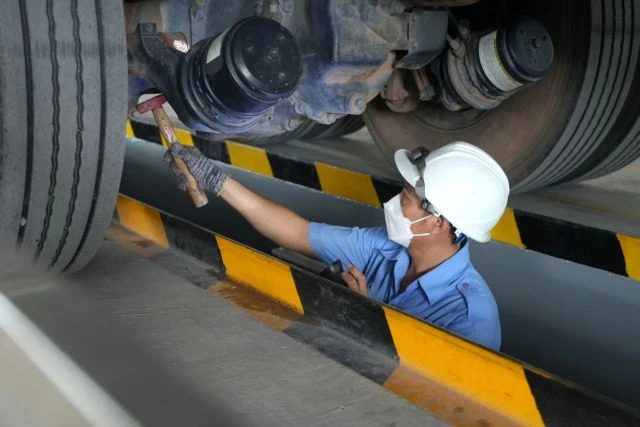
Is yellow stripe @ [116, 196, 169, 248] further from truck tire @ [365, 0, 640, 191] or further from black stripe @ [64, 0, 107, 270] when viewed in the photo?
truck tire @ [365, 0, 640, 191]

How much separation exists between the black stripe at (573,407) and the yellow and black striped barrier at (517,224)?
1.33 m

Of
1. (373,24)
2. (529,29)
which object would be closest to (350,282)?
(373,24)

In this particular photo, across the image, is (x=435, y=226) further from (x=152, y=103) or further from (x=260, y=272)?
(x=152, y=103)

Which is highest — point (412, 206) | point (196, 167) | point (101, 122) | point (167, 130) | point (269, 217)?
point (101, 122)

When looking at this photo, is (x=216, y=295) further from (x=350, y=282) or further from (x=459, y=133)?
(x=459, y=133)

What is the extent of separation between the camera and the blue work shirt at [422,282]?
2.18m

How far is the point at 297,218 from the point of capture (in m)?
2.62

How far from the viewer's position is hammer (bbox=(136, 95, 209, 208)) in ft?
7.11

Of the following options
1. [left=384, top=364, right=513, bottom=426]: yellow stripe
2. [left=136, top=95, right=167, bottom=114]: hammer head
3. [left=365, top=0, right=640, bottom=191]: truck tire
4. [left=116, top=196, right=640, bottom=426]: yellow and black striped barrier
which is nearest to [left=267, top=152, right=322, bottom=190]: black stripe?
[left=365, top=0, right=640, bottom=191]: truck tire

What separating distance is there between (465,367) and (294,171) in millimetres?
2317

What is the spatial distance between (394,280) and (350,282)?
0.16 metres

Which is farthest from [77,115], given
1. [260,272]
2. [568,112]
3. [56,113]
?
[568,112]

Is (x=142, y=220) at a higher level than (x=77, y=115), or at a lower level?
lower

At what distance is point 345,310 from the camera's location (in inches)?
79.2
